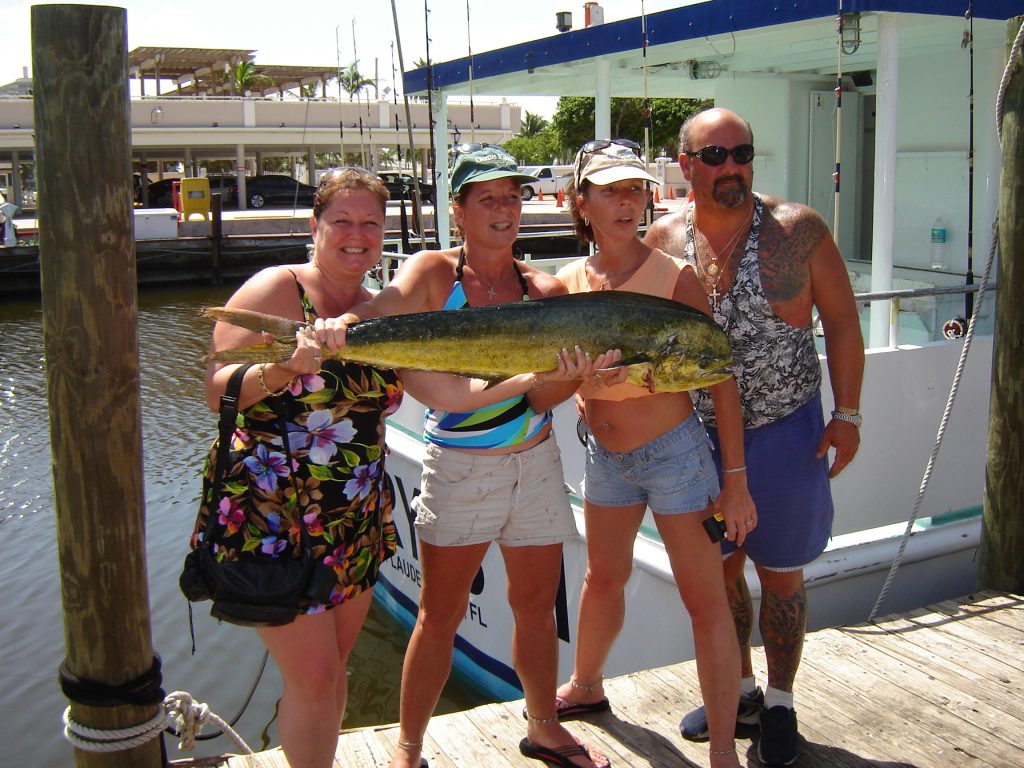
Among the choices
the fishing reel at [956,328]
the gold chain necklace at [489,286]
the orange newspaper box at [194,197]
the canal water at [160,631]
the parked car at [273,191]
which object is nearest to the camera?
the gold chain necklace at [489,286]

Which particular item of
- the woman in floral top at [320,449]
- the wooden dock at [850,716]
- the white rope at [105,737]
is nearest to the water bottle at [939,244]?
the wooden dock at [850,716]

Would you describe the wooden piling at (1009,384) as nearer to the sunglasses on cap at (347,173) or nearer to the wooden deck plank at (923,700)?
the wooden deck plank at (923,700)

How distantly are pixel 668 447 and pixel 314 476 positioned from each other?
1089 mm

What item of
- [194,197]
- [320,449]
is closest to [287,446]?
[320,449]

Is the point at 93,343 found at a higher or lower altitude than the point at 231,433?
higher

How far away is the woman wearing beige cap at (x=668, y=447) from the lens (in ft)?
9.82

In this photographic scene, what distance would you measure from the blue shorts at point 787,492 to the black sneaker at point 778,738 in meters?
0.50

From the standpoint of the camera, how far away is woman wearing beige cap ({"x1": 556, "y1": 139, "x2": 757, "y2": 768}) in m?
2.99

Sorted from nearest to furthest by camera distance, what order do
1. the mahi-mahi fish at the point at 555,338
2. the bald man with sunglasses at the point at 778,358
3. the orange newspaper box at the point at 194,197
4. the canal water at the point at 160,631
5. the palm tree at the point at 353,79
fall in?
1. the mahi-mahi fish at the point at 555,338
2. the bald man with sunglasses at the point at 778,358
3. the canal water at the point at 160,631
4. the palm tree at the point at 353,79
5. the orange newspaper box at the point at 194,197

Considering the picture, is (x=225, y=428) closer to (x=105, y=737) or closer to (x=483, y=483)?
(x=483, y=483)

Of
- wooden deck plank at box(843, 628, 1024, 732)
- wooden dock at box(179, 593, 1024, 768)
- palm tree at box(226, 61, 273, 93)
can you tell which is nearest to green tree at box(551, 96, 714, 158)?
palm tree at box(226, 61, 273, 93)

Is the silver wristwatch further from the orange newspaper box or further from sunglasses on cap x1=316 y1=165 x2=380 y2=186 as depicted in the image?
the orange newspaper box

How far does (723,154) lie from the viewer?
3166mm

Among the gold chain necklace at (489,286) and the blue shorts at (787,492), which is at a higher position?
the gold chain necklace at (489,286)
